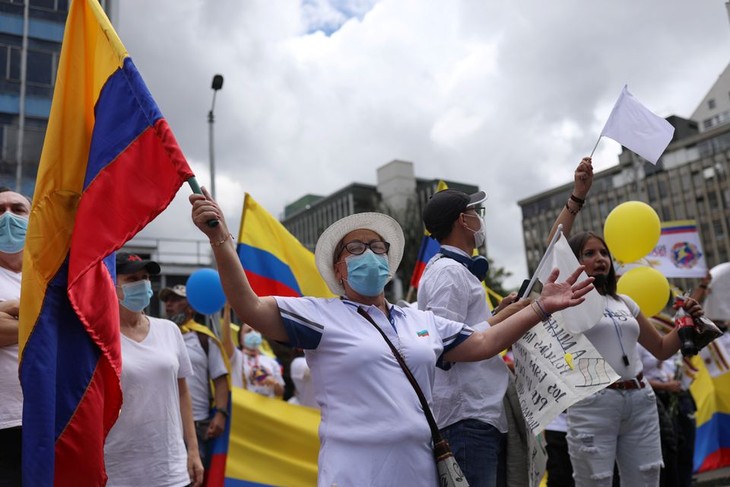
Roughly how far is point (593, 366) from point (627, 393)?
3.86 feet

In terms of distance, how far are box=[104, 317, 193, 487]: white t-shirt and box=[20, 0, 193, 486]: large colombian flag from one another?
0.42m

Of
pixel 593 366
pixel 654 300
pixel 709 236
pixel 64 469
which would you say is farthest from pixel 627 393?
pixel 709 236

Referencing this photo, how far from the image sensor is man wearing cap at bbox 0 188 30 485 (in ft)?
9.00

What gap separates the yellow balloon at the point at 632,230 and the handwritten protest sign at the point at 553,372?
7.97 ft

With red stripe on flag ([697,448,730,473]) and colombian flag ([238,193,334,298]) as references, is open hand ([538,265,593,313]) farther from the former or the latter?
red stripe on flag ([697,448,730,473])


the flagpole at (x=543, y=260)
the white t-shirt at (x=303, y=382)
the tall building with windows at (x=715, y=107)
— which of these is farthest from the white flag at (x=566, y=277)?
the tall building with windows at (x=715, y=107)

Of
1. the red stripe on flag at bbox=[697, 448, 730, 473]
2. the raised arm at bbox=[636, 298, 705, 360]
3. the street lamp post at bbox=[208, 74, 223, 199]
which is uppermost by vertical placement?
the street lamp post at bbox=[208, 74, 223, 199]

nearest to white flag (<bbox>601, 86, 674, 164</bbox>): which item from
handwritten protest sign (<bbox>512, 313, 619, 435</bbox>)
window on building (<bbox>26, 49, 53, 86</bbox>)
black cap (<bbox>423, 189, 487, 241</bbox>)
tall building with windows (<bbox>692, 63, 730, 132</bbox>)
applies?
black cap (<bbox>423, 189, 487, 241</bbox>)

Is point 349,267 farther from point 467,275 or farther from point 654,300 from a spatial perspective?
point 654,300

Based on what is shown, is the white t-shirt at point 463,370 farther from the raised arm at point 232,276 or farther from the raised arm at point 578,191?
the raised arm at point 232,276

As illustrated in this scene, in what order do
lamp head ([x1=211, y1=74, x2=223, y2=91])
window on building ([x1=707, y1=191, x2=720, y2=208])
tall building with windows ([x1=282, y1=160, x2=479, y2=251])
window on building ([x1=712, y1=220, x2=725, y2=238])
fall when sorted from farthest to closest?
window on building ([x1=707, y1=191, x2=720, y2=208]) → window on building ([x1=712, y1=220, x2=725, y2=238]) → tall building with windows ([x1=282, y1=160, x2=479, y2=251]) → lamp head ([x1=211, y1=74, x2=223, y2=91])

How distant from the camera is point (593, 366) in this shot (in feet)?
9.66

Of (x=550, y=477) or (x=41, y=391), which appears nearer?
(x=41, y=391)

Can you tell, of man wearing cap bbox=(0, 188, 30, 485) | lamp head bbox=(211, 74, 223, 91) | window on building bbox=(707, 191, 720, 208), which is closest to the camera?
man wearing cap bbox=(0, 188, 30, 485)
